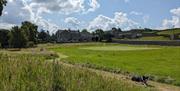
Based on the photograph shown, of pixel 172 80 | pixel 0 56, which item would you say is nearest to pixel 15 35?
pixel 172 80

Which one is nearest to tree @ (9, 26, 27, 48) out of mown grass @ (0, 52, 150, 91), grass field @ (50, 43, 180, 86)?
grass field @ (50, 43, 180, 86)

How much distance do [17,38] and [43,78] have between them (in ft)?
430

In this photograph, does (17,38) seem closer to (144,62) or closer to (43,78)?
(144,62)

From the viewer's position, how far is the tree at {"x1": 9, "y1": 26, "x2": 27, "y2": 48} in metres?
136

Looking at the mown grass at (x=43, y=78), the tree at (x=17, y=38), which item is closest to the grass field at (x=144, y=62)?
the mown grass at (x=43, y=78)

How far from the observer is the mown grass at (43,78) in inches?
276

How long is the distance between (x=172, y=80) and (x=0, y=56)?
83.3 ft

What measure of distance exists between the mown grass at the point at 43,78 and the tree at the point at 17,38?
422 feet

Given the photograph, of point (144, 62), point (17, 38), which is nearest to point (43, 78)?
point (144, 62)

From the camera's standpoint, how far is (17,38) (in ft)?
448

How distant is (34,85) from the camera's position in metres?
7.07

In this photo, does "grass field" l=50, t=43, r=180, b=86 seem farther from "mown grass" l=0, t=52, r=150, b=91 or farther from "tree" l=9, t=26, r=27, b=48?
"tree" l=9, t=26, r=27, b=48

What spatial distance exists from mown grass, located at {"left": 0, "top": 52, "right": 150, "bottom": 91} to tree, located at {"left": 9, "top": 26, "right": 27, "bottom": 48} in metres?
129

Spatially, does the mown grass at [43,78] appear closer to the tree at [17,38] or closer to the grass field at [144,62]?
the grass field at [144,62]
